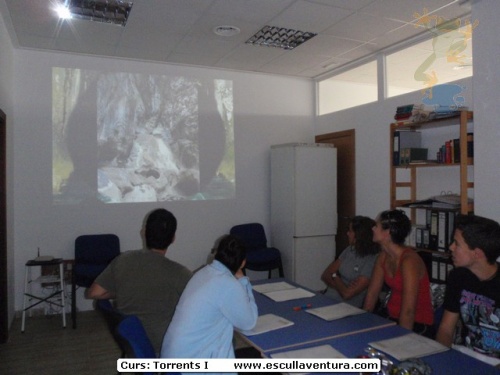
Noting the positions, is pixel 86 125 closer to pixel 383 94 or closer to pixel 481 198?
pixel 383 94

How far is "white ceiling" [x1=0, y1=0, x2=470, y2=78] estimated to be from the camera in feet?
10.5

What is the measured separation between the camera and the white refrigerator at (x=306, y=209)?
486 cm

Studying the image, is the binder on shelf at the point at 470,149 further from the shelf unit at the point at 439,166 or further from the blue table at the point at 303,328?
the blue table at the point at 303,328

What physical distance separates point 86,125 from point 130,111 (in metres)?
0.52

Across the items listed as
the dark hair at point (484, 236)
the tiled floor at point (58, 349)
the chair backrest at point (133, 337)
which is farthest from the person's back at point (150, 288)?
the dark hair at point (484, 236)

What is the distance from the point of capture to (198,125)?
500 centimetres

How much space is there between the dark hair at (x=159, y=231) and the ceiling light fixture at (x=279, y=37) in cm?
233

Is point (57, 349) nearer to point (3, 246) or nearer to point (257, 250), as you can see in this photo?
point (3, 246)

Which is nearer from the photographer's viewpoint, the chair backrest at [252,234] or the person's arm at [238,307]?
the person's arm at [238,307]

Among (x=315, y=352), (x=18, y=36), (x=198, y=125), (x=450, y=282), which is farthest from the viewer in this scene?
(x=198, y=125)

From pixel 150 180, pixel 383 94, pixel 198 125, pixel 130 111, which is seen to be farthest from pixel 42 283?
pixel 383 94

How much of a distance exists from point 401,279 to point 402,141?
6.02 ft

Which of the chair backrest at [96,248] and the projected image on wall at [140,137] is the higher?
the projected image on wall at [140,137]

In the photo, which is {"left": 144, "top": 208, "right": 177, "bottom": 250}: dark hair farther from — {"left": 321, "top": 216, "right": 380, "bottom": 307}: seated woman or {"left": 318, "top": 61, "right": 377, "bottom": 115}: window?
{"left": 318, "top": 61, "right": 377, "bottom": 115}: window
